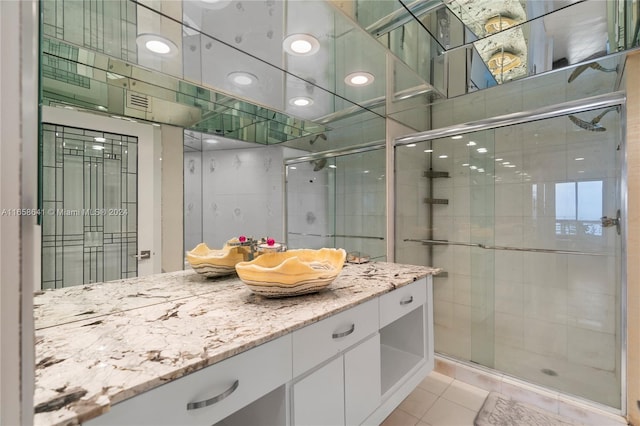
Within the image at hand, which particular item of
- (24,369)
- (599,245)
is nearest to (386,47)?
(24,369)

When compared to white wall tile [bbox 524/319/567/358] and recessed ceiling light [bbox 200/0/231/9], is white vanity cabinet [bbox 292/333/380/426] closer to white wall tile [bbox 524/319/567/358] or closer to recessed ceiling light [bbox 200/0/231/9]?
recessed ceiling light [bbox 200/0/231/9]

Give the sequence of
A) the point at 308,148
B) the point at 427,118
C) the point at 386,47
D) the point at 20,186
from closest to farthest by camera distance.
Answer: the point at 20,186 → the point at 386,47 → the point at 308,148 → the point at 427,118

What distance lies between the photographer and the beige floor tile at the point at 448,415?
1718mm

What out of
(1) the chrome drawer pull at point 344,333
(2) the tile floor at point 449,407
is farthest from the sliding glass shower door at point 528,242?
(1) the chrome drawer pull at point 344,333

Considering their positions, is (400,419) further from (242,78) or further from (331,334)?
(242,78)

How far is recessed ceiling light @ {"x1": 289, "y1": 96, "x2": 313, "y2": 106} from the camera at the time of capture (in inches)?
65.2

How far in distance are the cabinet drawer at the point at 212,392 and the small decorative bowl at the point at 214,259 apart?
0.63 meters

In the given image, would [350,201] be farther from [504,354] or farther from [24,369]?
[24,369]

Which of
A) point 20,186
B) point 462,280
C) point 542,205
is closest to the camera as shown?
point 20,186

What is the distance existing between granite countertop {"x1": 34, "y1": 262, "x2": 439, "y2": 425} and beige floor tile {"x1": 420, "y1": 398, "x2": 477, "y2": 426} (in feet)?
3.26

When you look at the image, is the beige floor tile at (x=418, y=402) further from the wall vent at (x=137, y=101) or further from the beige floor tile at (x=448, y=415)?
the wall vent at (x=137, y=101)

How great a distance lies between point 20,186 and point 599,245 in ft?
9.33

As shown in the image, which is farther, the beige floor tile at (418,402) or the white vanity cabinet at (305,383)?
the beige floor tile at (418,402)

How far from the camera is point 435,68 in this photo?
1871 mm
